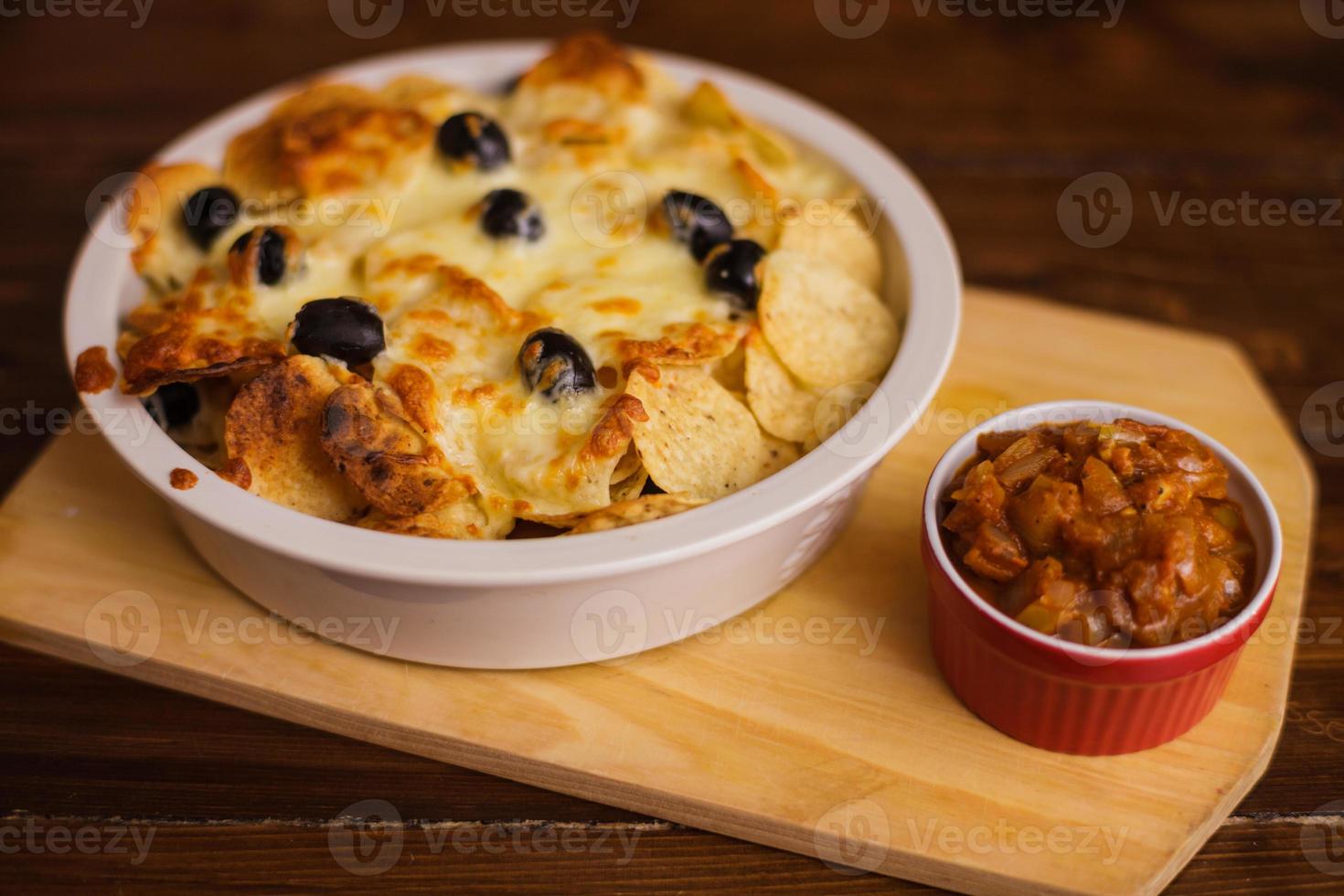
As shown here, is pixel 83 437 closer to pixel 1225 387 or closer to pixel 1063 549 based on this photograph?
pixel 1063 549

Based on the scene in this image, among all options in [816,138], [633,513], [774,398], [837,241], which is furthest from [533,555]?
[816,138]

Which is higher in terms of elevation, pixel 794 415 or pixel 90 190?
pixel 794 415

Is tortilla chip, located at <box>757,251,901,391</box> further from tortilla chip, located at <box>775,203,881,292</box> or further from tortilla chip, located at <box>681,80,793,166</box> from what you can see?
tortilla chip, located at <box>681,80,793,166</box>

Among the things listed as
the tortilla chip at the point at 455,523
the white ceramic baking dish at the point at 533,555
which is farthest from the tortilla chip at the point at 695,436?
the tortilla chip at the point at 455,523

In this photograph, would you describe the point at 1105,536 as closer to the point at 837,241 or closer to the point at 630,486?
the point at 630,486

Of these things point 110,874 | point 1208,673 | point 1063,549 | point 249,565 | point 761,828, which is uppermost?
point 1063,549

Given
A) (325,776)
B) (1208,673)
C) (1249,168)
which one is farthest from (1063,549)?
(1249,168)
